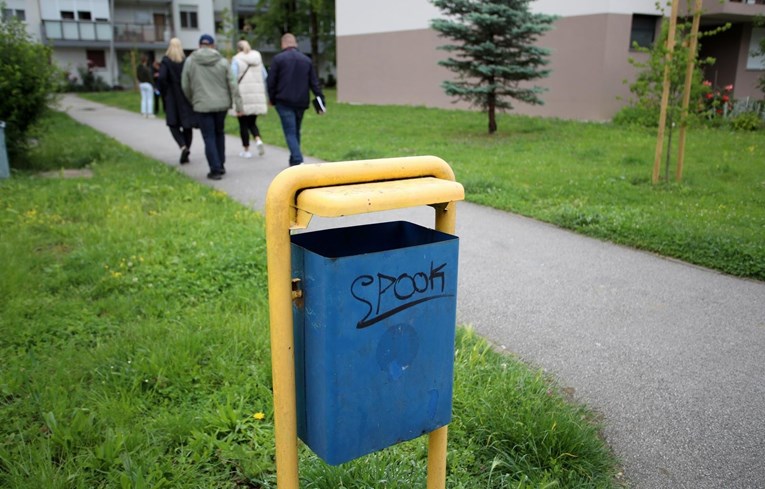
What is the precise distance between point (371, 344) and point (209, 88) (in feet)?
25.7

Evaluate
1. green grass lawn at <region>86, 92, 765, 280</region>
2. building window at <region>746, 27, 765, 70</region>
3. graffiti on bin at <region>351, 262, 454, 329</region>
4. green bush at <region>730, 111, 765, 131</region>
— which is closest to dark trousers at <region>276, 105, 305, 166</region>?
green grass lawn at <region>86, 92, 765, 280</region>

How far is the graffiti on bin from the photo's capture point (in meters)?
1.89

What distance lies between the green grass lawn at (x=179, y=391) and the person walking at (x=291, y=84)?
164 inches

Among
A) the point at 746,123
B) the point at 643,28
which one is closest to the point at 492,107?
the point at 746,123

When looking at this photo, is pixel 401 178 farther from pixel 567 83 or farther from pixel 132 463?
pixel 567 83

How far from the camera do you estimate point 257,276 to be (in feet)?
16.9

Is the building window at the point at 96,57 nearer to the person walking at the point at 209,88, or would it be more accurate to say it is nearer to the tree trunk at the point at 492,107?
the tree trunk at the point at 492,107

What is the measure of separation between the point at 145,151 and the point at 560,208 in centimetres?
851

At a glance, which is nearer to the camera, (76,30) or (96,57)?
(76,30)

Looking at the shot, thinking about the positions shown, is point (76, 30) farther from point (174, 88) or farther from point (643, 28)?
point (174, 88)

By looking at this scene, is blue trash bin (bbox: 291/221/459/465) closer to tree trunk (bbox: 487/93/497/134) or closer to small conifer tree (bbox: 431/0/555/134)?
small conifer tree (bbox: 431/0/555/134)

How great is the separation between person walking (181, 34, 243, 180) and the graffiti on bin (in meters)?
7.64

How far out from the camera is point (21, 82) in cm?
952

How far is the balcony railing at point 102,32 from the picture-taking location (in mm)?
43312
